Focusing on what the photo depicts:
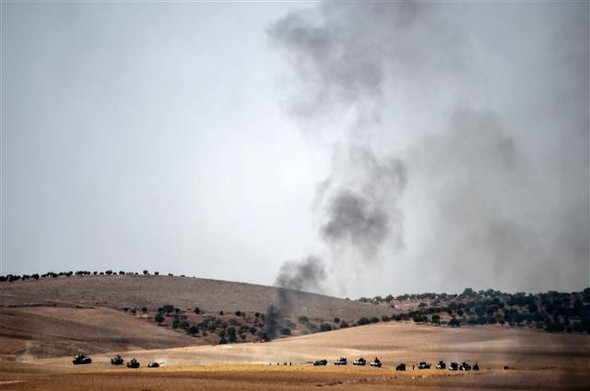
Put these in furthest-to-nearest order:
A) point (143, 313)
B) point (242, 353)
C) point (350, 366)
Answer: point (143, 313)
point (242, 353)
point (350, 366)

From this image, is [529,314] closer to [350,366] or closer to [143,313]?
[350,366]

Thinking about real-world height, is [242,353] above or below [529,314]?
below

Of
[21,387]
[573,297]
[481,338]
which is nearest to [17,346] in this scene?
[21,387]

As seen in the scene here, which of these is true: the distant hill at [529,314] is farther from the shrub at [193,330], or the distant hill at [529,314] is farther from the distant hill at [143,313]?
the shrub at [193,330]

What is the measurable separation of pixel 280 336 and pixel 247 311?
23.3m

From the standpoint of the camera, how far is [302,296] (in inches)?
6752

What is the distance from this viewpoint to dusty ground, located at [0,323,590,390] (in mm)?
62281

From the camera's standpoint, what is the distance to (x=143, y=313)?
152 metres

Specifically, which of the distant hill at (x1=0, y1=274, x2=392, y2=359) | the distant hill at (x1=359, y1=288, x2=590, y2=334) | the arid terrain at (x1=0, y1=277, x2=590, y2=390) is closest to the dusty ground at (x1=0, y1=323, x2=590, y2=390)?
the arid terrain at (x1=0, y1=277, x2=590, y2=390)

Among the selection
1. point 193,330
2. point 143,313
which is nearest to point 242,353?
point 193,330

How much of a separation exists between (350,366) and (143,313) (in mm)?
75968

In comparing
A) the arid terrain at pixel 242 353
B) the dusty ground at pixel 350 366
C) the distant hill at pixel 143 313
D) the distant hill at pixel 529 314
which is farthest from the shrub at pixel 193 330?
the distant hill at pixel 529 314

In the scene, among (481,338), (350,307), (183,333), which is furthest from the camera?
(350,307)

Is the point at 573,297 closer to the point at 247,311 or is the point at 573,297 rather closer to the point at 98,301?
the point at 247,311
